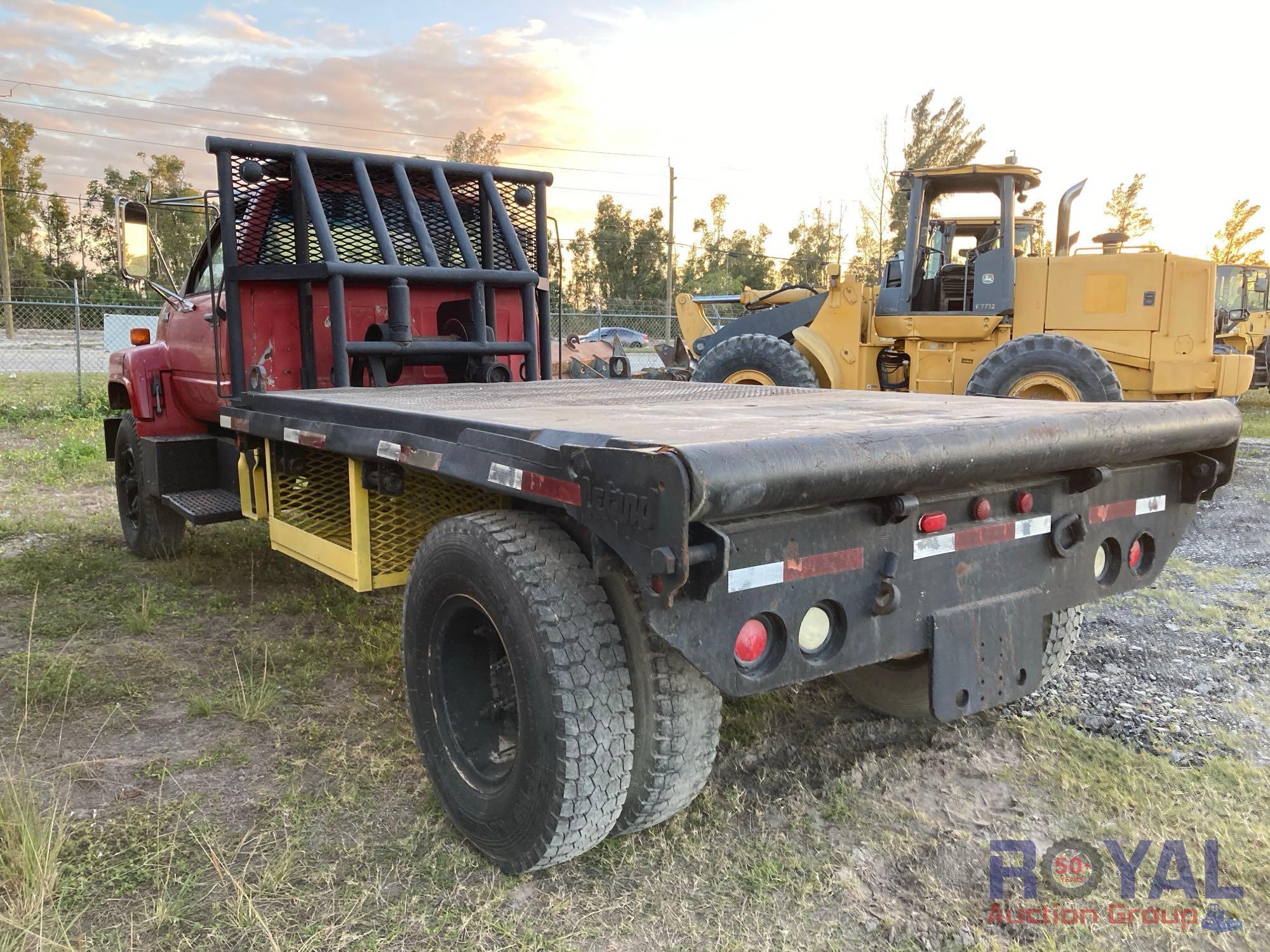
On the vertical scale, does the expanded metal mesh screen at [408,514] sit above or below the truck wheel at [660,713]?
above

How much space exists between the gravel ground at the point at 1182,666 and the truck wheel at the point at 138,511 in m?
4.92

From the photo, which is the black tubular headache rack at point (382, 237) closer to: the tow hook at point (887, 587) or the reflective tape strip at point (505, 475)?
the reflective tape strip at point (505, 475)

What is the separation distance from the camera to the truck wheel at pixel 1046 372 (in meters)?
8.11

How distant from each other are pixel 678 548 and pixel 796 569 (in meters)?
0.46

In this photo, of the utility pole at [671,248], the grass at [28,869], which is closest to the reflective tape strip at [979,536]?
the grass at [28,869]

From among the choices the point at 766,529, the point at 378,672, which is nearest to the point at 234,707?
the point at 378,672

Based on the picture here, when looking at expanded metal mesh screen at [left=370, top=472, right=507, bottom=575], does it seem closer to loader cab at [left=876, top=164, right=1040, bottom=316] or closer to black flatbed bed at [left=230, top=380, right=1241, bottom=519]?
black flatbed bed at [left=230, top=380, right=1241, bottom=519]

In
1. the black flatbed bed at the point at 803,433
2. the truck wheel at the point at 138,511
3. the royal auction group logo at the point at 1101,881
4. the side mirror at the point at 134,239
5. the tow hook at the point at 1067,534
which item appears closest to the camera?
the black flatbed bed at the point at 803,433

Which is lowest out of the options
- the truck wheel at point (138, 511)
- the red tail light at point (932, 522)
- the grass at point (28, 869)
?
the grass at point (28, 869)

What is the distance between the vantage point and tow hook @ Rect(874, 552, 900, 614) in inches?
93.3

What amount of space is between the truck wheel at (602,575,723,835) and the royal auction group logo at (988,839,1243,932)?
884mm

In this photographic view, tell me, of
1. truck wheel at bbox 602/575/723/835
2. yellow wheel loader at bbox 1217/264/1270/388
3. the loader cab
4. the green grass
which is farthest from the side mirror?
yellow wheel loader at bbox 1217/264/1270/388

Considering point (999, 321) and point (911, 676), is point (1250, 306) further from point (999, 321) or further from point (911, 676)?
point (911, 676)

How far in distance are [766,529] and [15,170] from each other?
121 ft
